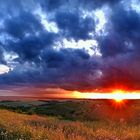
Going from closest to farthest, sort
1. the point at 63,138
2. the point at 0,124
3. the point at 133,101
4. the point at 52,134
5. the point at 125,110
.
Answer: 1. the point at 63,138
2. the point at 52,134
3. the point at 0,124
4. the point at 125,110
5. the point at 133,101

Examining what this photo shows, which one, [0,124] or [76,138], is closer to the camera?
[76,138]

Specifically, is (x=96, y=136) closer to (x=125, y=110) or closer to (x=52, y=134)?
(x=52, y=134)

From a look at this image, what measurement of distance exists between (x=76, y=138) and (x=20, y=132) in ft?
9.04

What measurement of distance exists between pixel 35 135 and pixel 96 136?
277 centimetres

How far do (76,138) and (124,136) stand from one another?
9.13ft

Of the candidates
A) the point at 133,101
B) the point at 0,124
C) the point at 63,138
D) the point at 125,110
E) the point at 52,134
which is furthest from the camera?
the point at 133,101

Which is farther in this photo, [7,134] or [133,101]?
[133,101]

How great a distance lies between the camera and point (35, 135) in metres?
16.1

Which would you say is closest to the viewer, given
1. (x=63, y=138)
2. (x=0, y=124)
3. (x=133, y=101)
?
(x=63, y=138)

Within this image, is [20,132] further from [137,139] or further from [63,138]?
[137,139]

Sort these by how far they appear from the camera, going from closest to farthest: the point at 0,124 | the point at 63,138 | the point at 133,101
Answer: the point at 63,138, the point at 0,124, the point at 133,101

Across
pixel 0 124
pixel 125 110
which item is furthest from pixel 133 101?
pixel 0 124

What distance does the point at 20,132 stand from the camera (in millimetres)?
17016

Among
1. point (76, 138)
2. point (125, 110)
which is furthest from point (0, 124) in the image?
point (125, 110)
